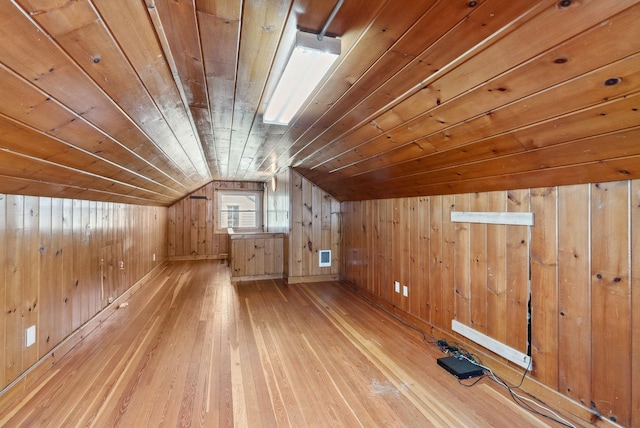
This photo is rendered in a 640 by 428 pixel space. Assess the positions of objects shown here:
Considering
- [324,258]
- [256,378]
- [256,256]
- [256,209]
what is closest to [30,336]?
[256,378]

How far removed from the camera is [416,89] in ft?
4.90

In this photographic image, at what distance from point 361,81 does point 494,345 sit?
2082 millimetres

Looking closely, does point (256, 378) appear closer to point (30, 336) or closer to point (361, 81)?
point (30, 336)

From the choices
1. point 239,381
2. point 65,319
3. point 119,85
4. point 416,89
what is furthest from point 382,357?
point 65,319

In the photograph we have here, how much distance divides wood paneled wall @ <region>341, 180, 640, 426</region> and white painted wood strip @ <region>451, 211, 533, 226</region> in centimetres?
4

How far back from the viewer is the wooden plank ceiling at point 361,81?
3.09ft

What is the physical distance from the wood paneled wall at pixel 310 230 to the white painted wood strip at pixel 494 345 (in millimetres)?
2665

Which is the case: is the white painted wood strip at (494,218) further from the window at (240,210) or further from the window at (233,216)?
the window at (233,216)

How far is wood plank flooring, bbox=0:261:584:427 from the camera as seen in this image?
5.54 ft

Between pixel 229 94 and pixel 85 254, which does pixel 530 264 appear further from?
pixel 85 254

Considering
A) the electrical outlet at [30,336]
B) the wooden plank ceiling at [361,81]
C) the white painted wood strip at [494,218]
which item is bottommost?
the electrical outlet at [30,336]

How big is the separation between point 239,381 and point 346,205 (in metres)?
3.17

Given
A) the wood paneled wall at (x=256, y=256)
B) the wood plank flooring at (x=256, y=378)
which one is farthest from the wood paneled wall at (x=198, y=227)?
the wood plank flooring at (x=256, y=378)

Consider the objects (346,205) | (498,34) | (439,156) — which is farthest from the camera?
(346,205)
